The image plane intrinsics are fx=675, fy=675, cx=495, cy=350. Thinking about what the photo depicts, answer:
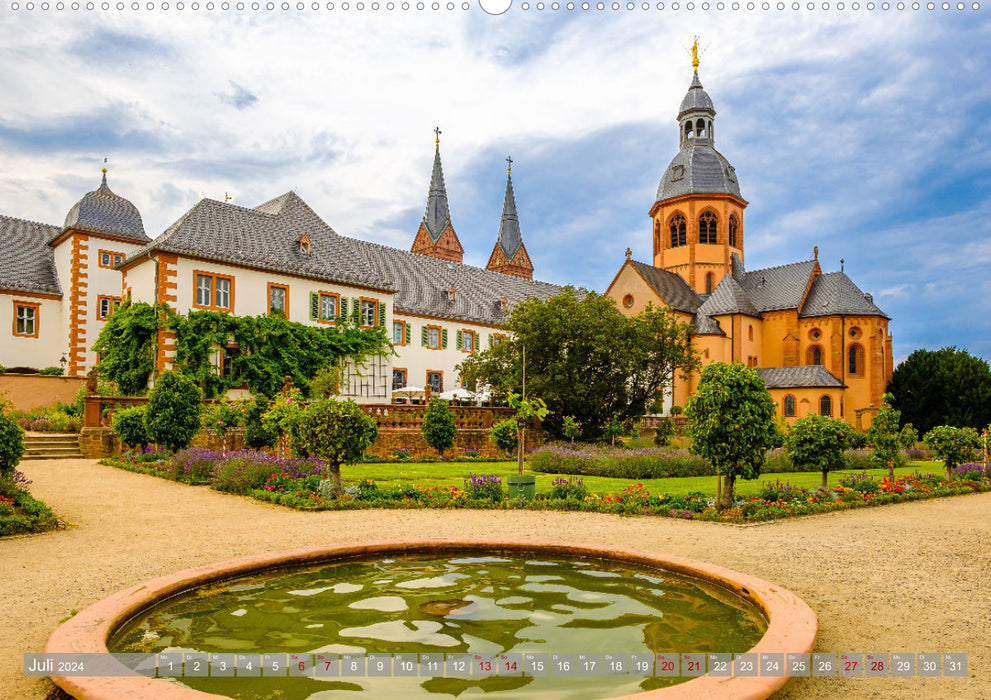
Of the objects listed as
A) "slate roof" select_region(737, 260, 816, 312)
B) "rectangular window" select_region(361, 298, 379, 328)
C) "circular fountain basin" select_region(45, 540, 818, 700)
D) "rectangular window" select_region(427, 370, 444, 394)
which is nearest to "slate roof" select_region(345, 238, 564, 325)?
"rectangular window" select_region(361, 298, 379, 328)

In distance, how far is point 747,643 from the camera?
5.19 metres

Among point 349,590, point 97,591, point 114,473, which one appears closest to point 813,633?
point 349,590

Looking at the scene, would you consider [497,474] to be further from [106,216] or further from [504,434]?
[106,216]

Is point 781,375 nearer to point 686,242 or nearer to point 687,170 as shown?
point 686,242

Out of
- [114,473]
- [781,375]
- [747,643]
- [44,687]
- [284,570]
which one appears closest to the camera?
[44,687]

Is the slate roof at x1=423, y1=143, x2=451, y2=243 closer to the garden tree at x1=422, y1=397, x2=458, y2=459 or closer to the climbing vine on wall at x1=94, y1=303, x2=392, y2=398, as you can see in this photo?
the climbing vine on wall at x1=94, y1=303, x2=392, y2=398

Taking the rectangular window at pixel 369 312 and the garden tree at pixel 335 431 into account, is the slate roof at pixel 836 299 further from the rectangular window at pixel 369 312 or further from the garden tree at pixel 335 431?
the garden tree at pixel 335 431

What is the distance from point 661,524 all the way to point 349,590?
646 centimetres

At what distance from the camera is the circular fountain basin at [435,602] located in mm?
3777

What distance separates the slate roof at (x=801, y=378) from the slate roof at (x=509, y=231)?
42117 mm

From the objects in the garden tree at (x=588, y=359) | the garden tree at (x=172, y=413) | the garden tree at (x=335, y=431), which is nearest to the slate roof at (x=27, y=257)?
the garden tree at (x=172, y=413)

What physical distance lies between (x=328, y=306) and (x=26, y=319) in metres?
17.0

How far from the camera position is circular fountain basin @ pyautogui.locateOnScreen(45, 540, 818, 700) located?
378 centimetres

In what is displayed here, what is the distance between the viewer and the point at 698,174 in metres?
62.4
